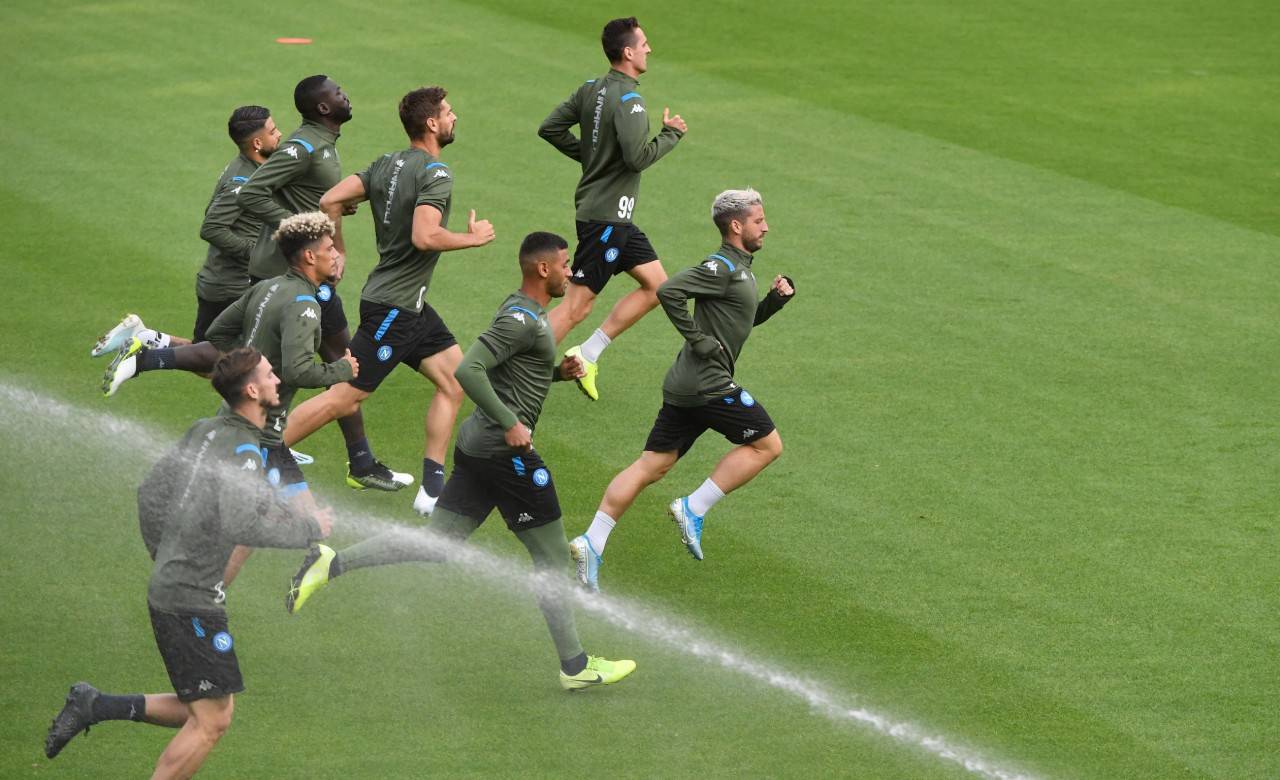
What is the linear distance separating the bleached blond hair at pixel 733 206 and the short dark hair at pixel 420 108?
186cm

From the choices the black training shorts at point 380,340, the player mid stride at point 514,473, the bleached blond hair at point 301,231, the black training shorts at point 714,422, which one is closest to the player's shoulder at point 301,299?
the bleached blond hair at point 301,231

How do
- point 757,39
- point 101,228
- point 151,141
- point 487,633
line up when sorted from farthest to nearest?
point 757,39 → point 151,141 → point 101,228 → point 487,633

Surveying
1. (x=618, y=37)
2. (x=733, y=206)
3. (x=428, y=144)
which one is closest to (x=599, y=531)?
(x=733, y=206)

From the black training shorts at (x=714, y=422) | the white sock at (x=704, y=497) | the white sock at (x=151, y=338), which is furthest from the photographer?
the white sock at (x=151, y=338)

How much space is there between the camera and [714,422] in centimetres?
1007

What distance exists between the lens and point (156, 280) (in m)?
14.7

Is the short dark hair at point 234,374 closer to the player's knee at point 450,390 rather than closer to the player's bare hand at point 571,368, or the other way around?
the player's bare hand at point 571,368

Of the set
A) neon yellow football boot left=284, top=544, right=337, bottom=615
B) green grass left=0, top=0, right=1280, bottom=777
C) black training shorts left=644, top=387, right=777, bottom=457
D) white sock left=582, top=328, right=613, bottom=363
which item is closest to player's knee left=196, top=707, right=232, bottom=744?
green grass left=0, top=0, right=1280, bottom=777

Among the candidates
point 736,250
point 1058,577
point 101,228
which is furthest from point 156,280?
point 1058,577

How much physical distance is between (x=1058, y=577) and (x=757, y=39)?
603 inches

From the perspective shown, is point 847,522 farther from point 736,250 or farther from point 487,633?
point 487,633

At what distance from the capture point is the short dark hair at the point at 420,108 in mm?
10453

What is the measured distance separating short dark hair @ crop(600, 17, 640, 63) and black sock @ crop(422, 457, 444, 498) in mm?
3403

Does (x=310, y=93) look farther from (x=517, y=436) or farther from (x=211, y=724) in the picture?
(x=211, y=724)
